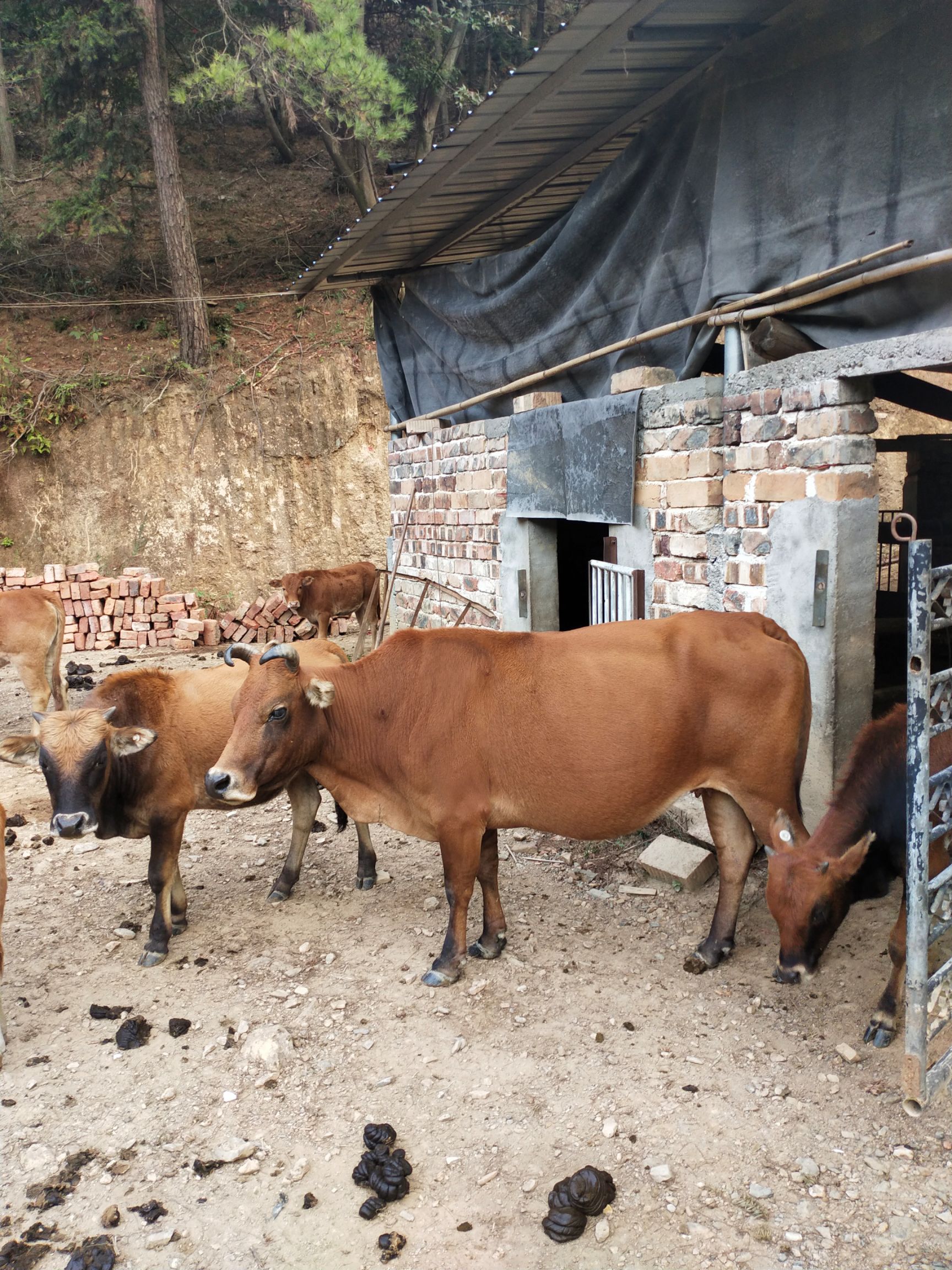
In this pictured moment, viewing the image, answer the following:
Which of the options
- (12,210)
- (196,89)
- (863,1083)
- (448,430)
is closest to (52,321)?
(12,210)

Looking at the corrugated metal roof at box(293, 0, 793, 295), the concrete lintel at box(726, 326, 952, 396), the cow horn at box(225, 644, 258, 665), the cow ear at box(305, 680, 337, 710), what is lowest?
the cow ear at box(305, 680, 337, 710)

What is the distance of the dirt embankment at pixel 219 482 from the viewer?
600 inches

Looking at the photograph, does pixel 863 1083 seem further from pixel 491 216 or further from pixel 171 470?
pixel 171 470

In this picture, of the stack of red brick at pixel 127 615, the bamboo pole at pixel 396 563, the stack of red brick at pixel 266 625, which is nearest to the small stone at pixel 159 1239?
the bamboo pole at pixel 396 563

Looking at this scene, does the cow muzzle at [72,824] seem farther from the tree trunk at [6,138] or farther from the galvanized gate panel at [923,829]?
the tree trunk at [6,138]

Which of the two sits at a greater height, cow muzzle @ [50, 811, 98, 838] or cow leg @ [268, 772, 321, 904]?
cow muzzle @ [50, 811, 98, 838]

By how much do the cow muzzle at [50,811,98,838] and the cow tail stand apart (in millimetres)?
4894

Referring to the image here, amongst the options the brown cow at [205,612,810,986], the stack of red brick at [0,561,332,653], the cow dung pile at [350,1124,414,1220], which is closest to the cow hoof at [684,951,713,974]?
the brown cow at [205,612,810,986]

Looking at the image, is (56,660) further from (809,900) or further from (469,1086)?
(809,900)

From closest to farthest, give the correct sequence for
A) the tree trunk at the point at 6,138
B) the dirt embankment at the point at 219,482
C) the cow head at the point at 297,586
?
1. the cow head at the point at 297,586
2. the dirt embankment at the point at 219,482
3. the tree trunk at the point at 6,138

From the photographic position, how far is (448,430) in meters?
8.55

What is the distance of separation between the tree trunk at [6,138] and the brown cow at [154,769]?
1809cm

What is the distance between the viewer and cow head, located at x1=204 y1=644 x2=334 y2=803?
423cm

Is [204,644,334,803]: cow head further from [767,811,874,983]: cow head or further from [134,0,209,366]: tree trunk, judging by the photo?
[134,0,209,366]: tree trunk
